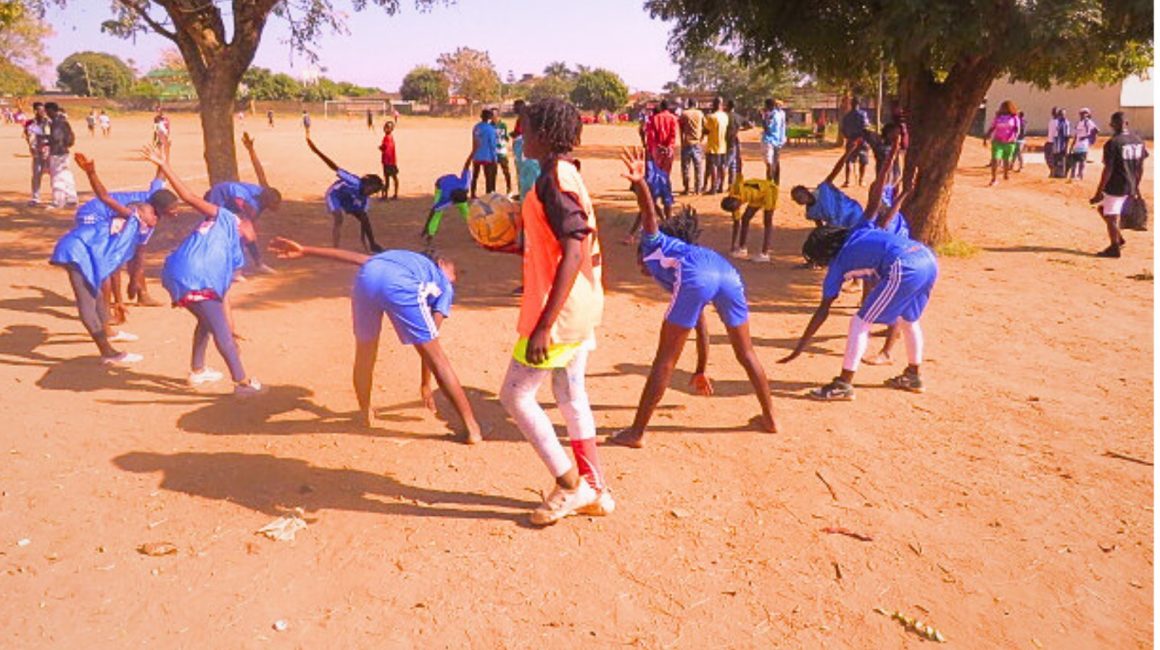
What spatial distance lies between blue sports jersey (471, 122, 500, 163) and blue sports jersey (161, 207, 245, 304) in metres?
8.39

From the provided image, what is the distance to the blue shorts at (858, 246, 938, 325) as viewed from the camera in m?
5.31

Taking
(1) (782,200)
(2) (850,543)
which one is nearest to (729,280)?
(2) (850,543)

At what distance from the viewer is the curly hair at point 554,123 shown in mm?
3410

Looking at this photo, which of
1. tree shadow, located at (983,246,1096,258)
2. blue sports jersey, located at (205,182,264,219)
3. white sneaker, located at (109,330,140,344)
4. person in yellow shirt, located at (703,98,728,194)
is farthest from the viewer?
person in yellow shirt, located at (703,98,728,194)

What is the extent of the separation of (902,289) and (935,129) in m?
5.86

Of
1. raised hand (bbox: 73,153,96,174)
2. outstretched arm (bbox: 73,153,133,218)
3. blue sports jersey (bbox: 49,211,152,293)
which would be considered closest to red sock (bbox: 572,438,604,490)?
raised hand (bbox: 73,153,96,174)

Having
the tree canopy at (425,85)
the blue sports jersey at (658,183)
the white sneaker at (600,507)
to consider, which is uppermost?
the tree canopy at (425,85)

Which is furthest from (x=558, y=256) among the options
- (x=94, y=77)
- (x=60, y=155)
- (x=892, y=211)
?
(x=94, y=77)

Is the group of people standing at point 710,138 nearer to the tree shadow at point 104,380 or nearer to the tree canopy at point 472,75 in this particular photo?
the tree shadow at point 104,380

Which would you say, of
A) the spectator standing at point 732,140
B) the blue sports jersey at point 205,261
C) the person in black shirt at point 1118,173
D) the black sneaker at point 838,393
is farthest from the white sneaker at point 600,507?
the spectator standing at point 732,140

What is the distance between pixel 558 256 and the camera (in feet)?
11.4

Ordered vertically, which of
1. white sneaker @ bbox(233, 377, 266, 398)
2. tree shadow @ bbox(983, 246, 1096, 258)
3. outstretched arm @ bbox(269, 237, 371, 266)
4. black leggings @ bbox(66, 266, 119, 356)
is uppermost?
outstretched arm @ bbox(269, 237, 371, 266)

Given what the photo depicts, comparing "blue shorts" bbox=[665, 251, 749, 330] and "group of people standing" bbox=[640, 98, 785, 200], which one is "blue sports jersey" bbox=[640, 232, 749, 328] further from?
"group of people standing" bbox=[640, 98, 785, 200]

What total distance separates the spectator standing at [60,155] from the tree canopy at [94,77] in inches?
3699
